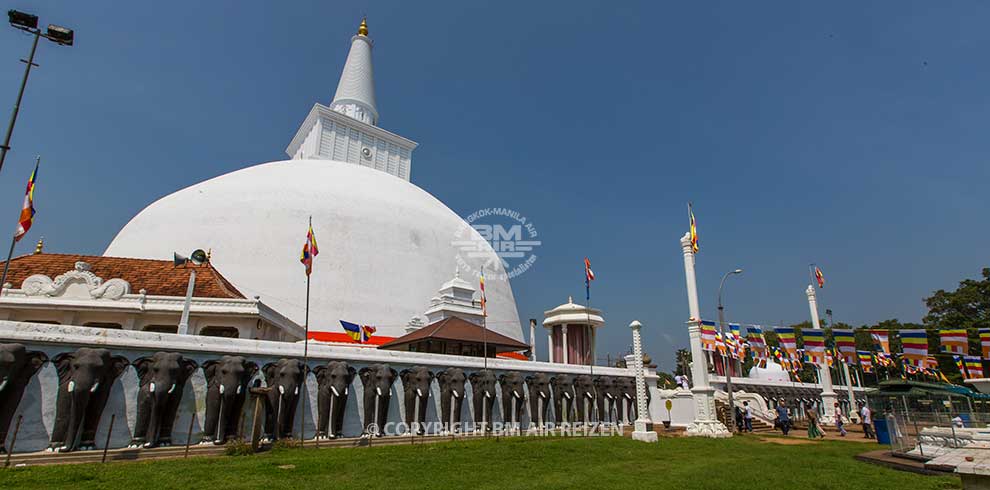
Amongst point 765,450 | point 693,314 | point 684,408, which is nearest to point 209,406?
point 765,450

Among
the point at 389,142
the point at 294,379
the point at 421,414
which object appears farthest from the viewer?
the point at 389,142

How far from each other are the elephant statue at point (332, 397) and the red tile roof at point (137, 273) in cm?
660

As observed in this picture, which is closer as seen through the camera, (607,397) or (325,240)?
(607,397)

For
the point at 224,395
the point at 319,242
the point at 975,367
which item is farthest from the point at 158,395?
the point at 975,367

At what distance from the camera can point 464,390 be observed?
18.8m

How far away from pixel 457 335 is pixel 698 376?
10710mm

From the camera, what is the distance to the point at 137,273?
21.3 metres

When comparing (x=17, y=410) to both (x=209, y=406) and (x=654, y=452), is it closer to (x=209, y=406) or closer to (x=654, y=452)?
(x=209, y=406)

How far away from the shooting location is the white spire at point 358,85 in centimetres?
4403

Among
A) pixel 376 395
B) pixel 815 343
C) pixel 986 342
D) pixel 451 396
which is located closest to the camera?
pixel 376 395

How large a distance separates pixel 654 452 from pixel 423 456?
6.82m

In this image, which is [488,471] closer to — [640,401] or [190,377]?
[190,377]

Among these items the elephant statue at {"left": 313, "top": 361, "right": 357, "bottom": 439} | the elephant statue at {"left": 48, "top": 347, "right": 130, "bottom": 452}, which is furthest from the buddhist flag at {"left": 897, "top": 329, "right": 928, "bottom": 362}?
the elephant statue at {"left": 48, "top": 347, "right": 130, "bottom": 452}

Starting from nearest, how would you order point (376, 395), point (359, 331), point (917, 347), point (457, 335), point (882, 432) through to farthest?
point (376, 395)
point (882, 432)
point (457, 335)
point (359, 331)
point (917, 347)
